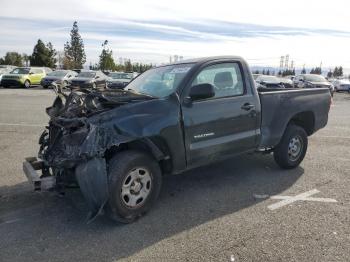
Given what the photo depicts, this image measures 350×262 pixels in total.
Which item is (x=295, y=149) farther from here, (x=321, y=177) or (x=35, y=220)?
(x=35, y=220)

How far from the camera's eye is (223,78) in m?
5.59

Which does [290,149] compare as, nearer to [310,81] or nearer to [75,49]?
[310,81]

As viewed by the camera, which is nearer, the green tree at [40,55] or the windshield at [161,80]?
the windshield at [161,80]

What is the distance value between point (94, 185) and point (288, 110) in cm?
360

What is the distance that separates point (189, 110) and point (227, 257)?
188 cm

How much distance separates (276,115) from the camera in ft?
20.2

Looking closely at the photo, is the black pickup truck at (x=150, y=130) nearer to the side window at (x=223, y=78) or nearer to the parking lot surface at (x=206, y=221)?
the side window at (x=223, y=78)

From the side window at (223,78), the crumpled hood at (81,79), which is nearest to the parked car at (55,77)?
the crumpled hood at (81,79)

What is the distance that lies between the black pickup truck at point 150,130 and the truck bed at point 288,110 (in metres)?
0.02

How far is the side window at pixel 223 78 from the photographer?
17.4 ft

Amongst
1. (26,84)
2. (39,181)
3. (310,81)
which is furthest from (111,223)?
(26,84)

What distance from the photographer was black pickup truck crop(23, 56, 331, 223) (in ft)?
13.9

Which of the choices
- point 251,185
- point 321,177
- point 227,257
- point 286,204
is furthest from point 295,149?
point 227,257

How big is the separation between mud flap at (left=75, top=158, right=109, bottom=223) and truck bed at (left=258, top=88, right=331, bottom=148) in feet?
9.11
